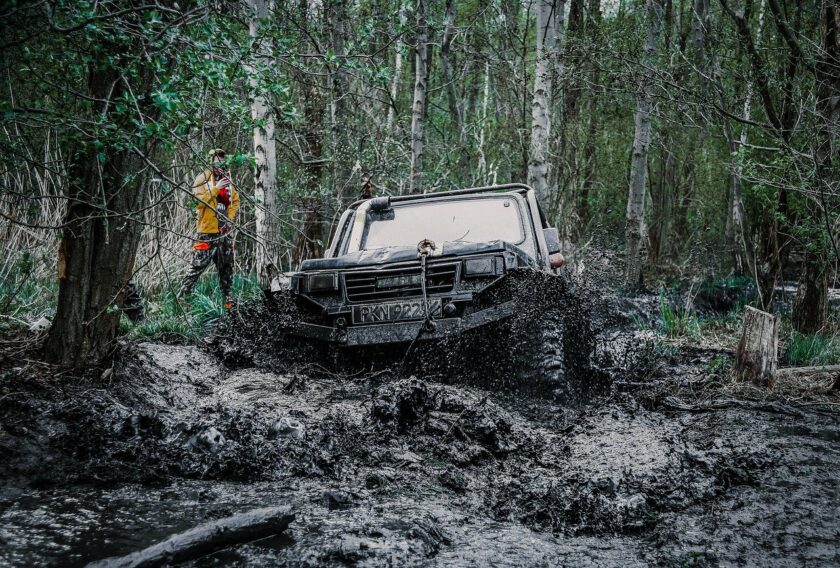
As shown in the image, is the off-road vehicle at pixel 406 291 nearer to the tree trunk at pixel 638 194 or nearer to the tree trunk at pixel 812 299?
the tree trunk at pixel 812 299

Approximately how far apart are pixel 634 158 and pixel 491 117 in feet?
31.9

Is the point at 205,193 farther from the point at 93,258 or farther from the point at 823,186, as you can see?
the point at 823,186

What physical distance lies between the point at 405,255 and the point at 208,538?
3259 millimetres

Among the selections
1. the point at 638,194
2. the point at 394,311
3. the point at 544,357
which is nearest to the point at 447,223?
the point at 394,311

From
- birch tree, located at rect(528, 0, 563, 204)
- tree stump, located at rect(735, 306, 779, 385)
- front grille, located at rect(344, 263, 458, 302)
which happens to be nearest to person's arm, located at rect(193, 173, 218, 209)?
front grille, located at rect(344, 263, 458, 302)

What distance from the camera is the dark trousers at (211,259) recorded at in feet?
31.5

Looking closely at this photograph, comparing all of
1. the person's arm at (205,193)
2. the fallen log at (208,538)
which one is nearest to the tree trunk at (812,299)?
the person's arm at (205,193)

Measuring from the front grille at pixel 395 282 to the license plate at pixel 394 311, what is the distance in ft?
0.30

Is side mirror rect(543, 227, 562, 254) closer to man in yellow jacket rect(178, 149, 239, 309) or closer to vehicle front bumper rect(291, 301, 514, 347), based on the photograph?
vehicle front bumper rect(291, 301, 514, 347)

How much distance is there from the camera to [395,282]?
19.1 feet

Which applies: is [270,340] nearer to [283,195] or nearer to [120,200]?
[120,200]

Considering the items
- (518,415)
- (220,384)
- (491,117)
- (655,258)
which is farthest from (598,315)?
(491,117)

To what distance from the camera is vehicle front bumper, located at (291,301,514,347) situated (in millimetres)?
5570

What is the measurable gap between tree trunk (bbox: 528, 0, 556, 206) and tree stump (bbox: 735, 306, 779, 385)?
480 cm
